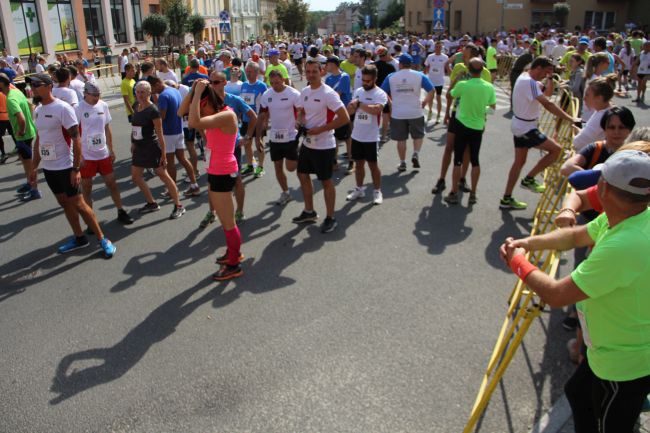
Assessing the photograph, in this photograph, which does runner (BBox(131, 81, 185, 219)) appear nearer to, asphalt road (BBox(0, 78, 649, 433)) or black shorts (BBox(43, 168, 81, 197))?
asphalt road (BBox(0, 78, 649, 433))

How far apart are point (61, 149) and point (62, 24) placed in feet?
102

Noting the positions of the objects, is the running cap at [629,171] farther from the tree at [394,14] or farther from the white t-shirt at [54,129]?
the tree at [394,14]

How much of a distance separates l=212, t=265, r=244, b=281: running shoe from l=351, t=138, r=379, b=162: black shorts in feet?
9.15

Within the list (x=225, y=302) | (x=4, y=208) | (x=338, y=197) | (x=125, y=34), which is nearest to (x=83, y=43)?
(x=125, y=34)

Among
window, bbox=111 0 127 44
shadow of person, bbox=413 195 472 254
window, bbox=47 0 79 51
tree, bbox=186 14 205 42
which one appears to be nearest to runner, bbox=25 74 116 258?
shadow of person, bbox=413 195 472 254

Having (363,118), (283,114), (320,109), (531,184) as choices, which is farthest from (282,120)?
(531,184)

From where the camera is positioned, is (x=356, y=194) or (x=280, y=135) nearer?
(x=280, y=135)

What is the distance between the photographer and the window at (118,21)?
36.0m

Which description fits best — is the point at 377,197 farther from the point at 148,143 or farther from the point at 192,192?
the point at 148,143

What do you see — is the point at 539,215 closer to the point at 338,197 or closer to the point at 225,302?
the point at 338,197

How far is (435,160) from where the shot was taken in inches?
367

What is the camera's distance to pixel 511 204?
6.77 meters

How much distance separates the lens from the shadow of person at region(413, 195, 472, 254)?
5.90 m

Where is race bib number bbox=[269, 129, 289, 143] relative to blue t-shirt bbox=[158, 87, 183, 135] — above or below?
below
